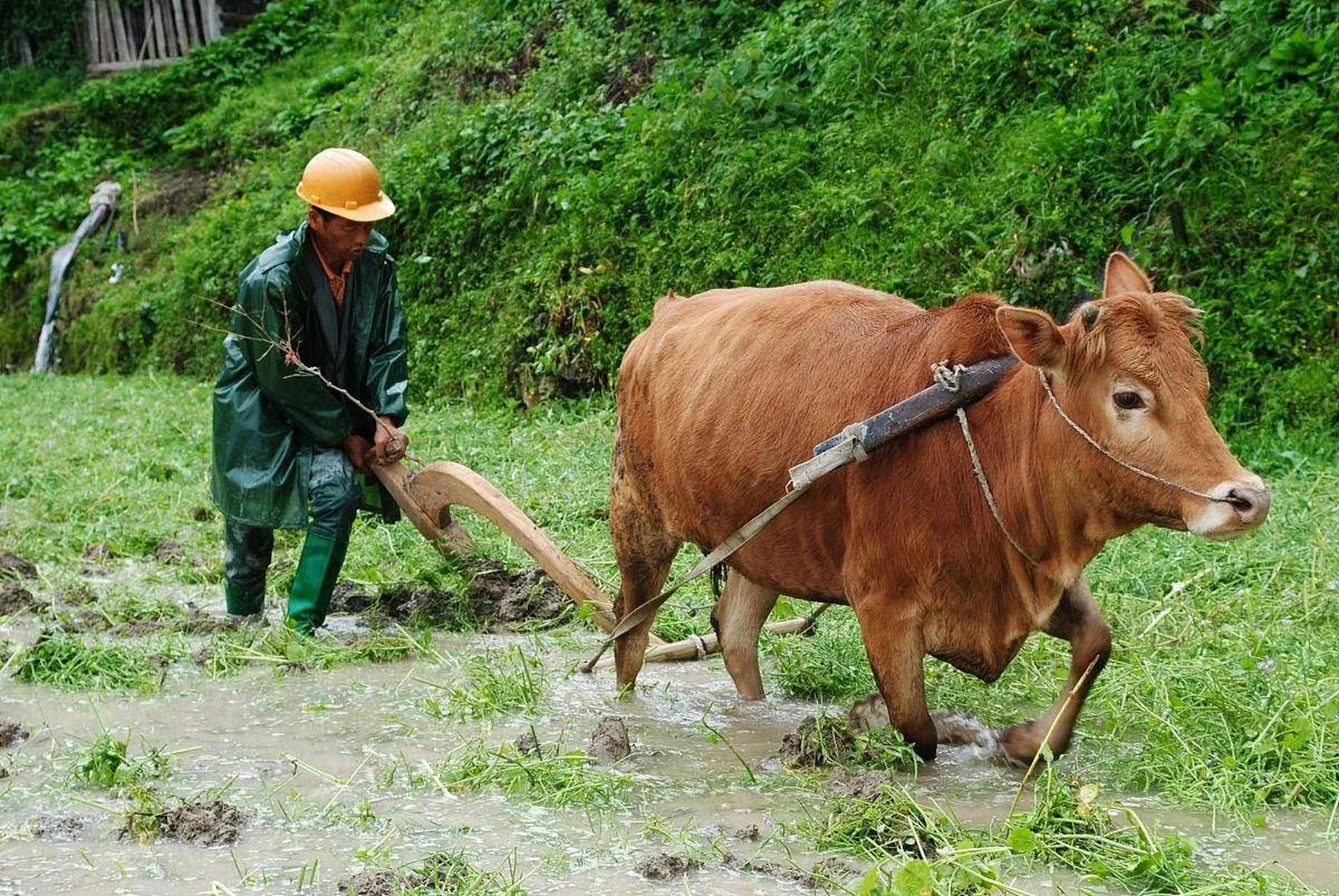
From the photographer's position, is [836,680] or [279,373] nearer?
[836,680]

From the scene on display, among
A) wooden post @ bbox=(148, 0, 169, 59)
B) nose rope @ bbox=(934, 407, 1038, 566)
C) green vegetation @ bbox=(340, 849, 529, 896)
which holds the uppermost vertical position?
wooden post @ bbox=(148, 0, 169, 59)

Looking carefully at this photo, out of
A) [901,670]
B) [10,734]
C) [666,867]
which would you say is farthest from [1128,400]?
[10,734]

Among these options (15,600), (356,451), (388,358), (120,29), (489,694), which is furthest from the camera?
(120,29)

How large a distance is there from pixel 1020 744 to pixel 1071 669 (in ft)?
0.98

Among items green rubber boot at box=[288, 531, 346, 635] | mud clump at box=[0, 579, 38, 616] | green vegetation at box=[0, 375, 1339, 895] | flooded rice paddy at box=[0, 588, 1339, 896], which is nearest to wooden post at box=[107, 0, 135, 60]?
green vegetation at box=[0, 375, 1339, 895]

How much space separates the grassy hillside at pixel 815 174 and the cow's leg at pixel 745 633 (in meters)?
4.14

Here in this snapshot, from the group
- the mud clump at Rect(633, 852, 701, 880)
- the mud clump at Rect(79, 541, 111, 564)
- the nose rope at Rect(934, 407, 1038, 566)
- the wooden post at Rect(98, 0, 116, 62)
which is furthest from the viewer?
the wooden post at Rect(98, 0, 116, 62)

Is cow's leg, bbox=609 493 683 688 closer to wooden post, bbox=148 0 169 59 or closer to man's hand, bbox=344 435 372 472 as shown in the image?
man's hand, bbox=344 435 372 472

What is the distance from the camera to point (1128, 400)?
14.5 ft

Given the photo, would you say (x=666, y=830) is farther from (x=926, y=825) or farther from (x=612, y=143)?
(x=612, y=143)

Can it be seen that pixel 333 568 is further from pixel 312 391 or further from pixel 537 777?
pixel 537 777

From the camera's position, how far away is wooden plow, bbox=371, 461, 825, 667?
247 inches

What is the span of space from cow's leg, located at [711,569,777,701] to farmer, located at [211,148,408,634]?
1.81 meters

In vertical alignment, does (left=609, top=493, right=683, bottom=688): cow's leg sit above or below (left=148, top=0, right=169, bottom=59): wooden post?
below
